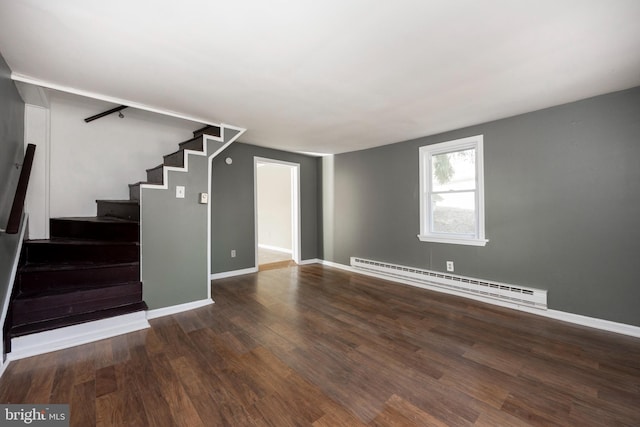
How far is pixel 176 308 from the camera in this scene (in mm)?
2938

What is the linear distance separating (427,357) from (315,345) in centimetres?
92

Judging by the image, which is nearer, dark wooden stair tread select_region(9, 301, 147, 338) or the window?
dark wooden stair tread select_region(9, 301, 147, 338)

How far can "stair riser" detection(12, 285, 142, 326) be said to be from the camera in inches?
82.6

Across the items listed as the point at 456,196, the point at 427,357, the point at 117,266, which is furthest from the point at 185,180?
the point at 456,196

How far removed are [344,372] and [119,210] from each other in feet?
9.83

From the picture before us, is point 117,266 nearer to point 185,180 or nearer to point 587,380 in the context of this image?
point 185,180

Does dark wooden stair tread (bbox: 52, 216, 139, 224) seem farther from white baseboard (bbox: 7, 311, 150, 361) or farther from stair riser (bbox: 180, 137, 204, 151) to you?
stair riser (bbox: 180, 137, 204, 151)

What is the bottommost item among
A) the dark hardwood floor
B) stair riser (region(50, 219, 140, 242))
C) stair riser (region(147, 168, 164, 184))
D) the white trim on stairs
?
the dark hardwood floor

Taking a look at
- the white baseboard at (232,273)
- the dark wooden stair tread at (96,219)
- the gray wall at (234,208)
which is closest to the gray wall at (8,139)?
the dark wooden stair tread at (96,219)

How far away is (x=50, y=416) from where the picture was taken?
1466mm

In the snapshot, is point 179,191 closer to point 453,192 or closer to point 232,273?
point 232,273

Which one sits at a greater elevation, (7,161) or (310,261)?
(7,161)

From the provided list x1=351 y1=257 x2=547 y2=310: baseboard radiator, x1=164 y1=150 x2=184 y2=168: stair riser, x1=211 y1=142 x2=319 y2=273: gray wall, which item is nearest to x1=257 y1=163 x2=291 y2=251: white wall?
x1=211 y1=142 x2=319 y2=273: gray wall

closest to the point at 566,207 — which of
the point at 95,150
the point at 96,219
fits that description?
the point at 96,219
